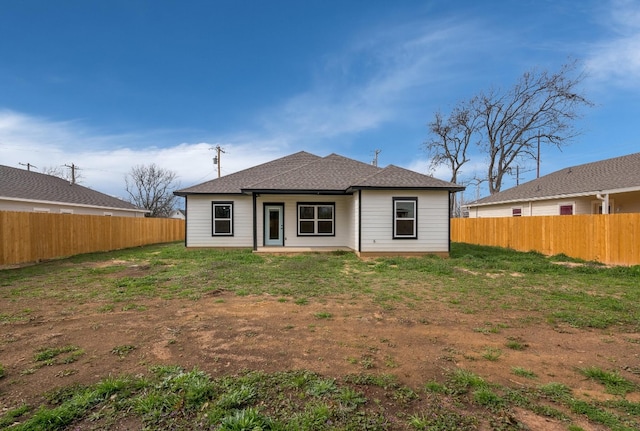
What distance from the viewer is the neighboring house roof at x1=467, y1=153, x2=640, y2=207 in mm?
13219

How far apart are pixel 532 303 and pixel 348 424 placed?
5264mm

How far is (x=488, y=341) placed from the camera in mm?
4008

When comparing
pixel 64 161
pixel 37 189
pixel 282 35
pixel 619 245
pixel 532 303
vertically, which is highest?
pixel 282 35

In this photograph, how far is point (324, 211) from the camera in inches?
571

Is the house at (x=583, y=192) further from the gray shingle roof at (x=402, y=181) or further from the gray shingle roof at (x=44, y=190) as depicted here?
the gray shingle roof at (x=44, y=190)

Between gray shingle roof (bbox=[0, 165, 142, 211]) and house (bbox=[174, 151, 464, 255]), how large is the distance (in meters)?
9.00

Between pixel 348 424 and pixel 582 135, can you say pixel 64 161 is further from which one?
pixel 582 135

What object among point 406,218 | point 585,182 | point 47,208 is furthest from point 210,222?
point 585,182

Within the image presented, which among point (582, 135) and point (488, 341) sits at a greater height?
point (582, 135)

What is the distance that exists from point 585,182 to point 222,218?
1854cm

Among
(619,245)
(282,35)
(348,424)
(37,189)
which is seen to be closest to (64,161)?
(37,189)

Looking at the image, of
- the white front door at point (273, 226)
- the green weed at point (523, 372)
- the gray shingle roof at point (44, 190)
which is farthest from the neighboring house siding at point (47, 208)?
the green weed at point (523, 372)

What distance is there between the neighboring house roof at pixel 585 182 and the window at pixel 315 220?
1197cm

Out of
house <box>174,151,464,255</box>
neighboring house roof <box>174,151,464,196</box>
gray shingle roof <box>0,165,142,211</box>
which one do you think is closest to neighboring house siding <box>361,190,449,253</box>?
house <box>174,151,464,255</box>
